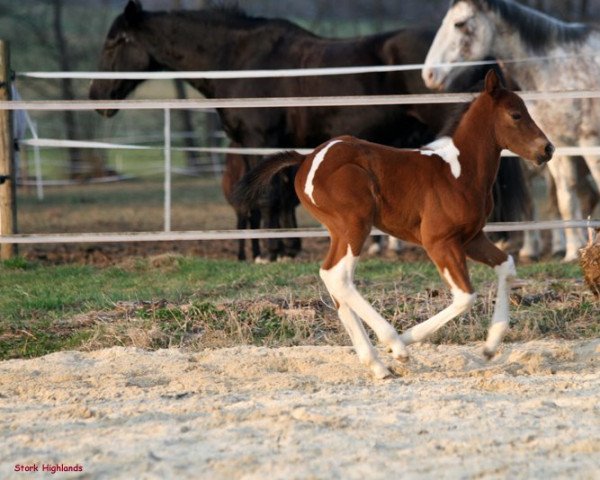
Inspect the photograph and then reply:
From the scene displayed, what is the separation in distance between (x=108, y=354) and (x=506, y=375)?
202 cm

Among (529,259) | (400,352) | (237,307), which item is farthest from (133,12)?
(400,352)

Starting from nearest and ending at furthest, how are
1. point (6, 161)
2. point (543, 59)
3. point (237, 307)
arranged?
point (237, 307) → point (6, 161) → point (543, 59)

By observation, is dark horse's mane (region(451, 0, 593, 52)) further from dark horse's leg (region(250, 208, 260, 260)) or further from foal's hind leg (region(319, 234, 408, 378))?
foal's hind leg (region(319, 234, 408, 378))

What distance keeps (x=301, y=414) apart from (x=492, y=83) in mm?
2002

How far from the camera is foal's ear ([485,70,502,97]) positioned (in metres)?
5.48

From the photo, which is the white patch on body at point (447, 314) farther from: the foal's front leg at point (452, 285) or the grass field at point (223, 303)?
the grass field at point (223, 303)

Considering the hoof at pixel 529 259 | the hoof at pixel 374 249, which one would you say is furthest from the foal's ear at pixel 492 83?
the hoof at pixel 374 249

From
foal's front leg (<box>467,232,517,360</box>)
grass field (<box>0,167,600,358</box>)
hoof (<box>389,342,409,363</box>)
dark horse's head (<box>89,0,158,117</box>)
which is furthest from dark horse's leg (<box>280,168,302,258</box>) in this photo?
hoof (<box>389,342,409,363</box>)

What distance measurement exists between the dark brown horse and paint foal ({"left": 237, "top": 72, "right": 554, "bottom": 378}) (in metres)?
4.41

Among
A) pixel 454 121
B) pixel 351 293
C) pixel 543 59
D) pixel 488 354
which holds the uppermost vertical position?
pixel 543 59

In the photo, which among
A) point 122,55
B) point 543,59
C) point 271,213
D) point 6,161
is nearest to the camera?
point 6,161

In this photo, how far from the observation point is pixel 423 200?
533cm

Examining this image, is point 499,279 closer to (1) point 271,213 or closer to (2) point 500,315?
(2) point 500,315

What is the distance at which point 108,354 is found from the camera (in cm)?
591
